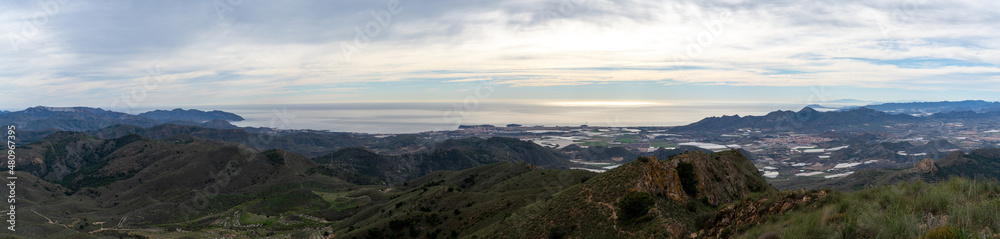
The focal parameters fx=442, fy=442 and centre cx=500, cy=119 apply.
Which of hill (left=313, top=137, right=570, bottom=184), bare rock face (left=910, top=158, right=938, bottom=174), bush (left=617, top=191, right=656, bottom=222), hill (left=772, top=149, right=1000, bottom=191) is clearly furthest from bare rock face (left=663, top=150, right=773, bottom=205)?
hill (left=313, top=137, right=570, bottom=184)

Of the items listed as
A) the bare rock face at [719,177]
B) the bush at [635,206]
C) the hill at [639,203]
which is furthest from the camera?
the bare rock face at [719,177]

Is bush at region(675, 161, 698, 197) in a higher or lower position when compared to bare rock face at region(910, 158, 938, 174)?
higher

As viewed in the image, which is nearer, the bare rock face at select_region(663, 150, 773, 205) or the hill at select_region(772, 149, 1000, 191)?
the bare rock face at select_region(663, 150, 773, 205)

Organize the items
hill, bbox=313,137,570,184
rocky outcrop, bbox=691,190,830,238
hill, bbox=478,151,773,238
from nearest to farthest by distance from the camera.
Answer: rocky outcrop, bbox=691,190,830,238 < hill, bbox=478,151,773,238 < hill, bbox=313,137,570,184

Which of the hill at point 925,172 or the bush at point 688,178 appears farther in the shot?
the hill at point 925,172

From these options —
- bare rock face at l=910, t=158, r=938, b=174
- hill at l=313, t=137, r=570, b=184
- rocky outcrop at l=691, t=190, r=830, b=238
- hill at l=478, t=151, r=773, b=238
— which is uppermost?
rocky outcrop at l=691, t=190, r=830, b=238

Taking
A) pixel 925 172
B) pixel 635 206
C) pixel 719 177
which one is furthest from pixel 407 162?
pixel 925 172

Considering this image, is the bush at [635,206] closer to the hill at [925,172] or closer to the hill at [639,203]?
the hill at [639,203]

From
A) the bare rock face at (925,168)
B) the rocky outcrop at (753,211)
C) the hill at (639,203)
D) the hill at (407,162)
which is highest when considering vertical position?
the rocky outcrop at (753,211)

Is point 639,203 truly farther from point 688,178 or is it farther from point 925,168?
point 925,168

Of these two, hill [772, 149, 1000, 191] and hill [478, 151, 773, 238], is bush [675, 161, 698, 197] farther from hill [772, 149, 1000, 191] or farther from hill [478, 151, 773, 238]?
hill [772, 149, 1000, 191]

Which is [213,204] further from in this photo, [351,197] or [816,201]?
[816,201]

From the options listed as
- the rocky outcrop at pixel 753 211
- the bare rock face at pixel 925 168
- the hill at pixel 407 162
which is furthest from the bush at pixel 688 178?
the hill at pixel 407 162
